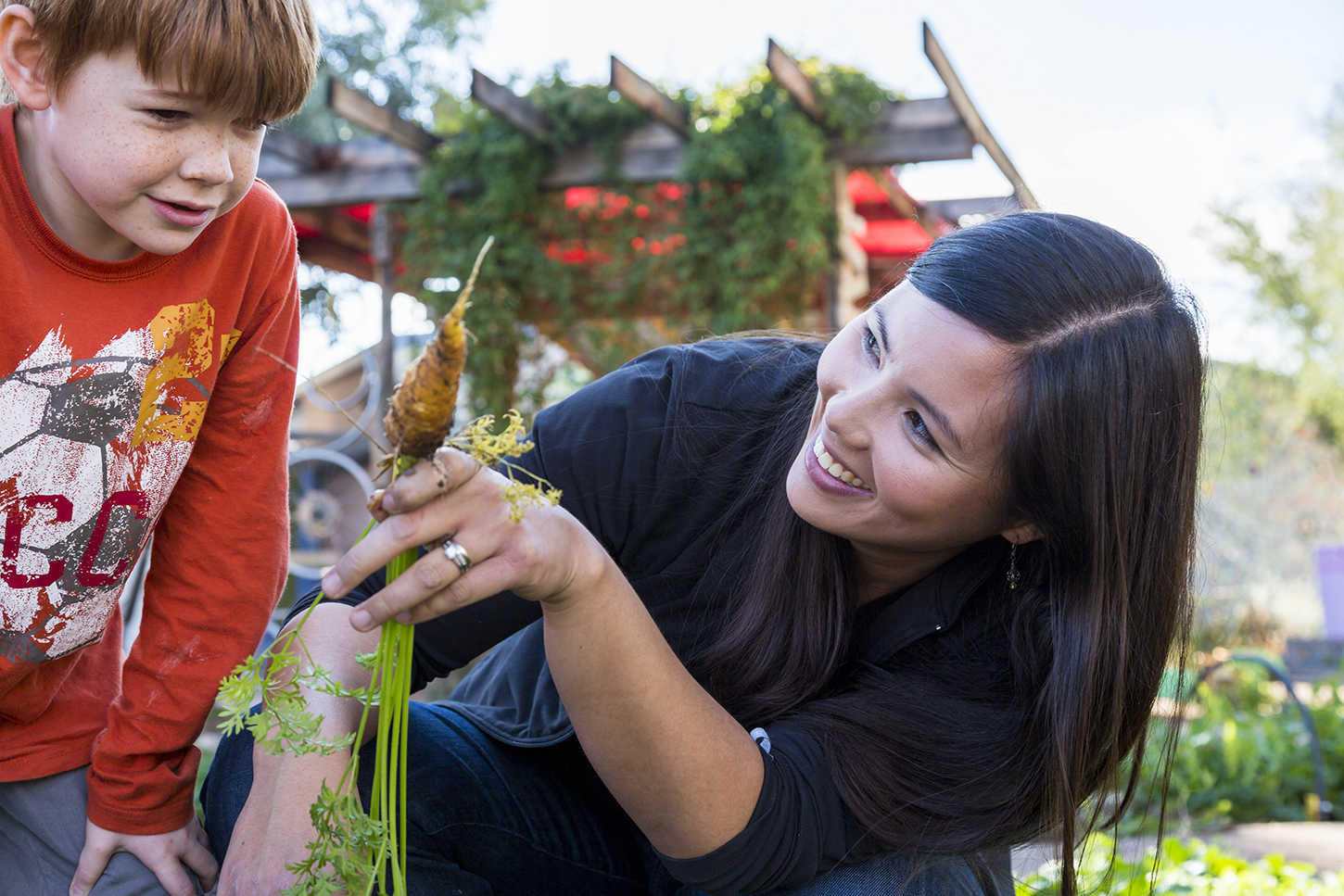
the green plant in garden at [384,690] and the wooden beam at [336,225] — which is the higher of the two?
the green plant in garden at [384,690]

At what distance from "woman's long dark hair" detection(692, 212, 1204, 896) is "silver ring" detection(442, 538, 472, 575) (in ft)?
2.41

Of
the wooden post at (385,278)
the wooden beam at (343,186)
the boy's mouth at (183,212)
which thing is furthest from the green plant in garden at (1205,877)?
the wooden beam at (343,186)

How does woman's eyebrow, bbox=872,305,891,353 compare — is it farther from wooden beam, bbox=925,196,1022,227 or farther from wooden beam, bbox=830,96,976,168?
wooden beam, bbox=925,196,1022,227

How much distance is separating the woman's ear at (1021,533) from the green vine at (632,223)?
12.5ft

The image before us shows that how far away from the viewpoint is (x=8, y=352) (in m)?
1.31

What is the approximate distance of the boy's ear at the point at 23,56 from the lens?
1206mm

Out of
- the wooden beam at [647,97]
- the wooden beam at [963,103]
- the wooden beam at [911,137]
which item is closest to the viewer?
the wooden beam at [963,103]

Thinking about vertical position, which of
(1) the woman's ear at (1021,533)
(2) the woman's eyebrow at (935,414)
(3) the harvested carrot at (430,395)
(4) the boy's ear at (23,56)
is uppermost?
(4) the boy's ear at (23,56)

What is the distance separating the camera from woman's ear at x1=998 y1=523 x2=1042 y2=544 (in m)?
1.67

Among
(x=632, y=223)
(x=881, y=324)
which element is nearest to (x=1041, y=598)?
(x=881, y=324)

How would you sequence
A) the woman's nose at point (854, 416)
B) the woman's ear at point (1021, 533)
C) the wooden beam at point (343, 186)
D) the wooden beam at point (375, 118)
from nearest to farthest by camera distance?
the woman's nose at point (854, 416) → the woman's ear at point (1021, 533) → the wooden beam at point (375, 118) → the wooden beam at point (343, 186)

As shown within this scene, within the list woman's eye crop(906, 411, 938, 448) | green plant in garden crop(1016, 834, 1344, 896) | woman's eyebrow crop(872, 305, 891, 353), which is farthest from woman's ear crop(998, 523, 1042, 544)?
green plant in garden crop(1016, 834, 1344, 896)

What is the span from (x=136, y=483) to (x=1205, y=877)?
2.86 meters

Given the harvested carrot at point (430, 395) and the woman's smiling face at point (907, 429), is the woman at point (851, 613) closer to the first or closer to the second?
the woman's smiling face at point (907, 429)
